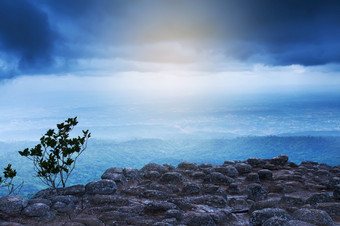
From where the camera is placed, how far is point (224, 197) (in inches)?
348

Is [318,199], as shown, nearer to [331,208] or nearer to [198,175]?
[331,208]

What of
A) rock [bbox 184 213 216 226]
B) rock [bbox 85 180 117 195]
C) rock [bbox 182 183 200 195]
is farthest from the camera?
rock [bbox 182 183 200 195]

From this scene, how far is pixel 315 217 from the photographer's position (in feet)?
19.0

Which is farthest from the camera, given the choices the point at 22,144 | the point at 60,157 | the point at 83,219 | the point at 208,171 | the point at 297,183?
the point at 22,144

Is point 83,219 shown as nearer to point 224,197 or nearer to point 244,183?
A: point 224,197

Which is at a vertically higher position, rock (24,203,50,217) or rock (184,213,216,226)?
rock (24,203,50,217)

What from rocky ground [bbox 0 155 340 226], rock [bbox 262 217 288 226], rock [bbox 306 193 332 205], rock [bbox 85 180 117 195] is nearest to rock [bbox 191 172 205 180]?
rocky ground [bbox 0 155 340 226]

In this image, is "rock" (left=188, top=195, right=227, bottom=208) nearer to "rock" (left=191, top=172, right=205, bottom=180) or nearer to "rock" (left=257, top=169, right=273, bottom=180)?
"rock" (left=191, top=172, right=205, bottom=180)

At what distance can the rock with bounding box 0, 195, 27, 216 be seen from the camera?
6.81 m

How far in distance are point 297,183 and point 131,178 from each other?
6.67 m

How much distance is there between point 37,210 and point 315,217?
6.65 meters

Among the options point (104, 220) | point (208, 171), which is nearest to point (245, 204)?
point (208, 171)

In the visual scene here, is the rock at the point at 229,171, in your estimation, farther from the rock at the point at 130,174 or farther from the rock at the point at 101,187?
the rock at the point at 101,187

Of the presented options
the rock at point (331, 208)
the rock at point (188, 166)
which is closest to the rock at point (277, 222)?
the rock at point (331, 208)
